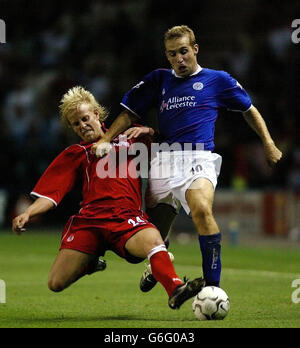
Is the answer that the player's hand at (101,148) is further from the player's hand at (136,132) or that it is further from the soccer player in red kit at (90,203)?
the player's hand at (136,132)

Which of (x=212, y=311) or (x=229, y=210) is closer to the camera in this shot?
(x=212, y=311)

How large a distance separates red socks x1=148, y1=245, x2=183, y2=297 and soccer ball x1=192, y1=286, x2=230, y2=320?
22cm

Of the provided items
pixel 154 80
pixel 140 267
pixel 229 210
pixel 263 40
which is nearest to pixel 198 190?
pixel 154 80

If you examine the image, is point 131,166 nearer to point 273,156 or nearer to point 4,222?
point 273,156

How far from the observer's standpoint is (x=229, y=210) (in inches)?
666

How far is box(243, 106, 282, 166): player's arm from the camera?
6.97 metres

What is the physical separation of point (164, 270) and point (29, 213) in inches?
43.4

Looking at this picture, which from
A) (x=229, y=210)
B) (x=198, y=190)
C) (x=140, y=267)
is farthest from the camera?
(x=229, y=210)

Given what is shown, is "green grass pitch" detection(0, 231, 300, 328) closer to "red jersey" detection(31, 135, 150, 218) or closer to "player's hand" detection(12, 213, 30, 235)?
"player's hand" detection(12, 213, 30, 235)

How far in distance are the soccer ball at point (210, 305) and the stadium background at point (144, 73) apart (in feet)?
31.7

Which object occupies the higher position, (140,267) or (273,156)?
(273,156)

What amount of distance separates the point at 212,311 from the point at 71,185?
1.58m

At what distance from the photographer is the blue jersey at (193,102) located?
7.00 meters

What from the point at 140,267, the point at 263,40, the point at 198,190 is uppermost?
the point at 263,40
